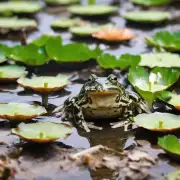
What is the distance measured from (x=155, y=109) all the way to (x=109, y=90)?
738mm

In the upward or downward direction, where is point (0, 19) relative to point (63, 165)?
upward

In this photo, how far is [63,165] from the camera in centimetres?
392

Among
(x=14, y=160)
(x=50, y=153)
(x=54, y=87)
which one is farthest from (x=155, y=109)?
(x=14, y=160)

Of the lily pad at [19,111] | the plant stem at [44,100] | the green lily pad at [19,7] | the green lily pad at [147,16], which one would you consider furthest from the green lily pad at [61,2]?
the lily pad at [19,111]

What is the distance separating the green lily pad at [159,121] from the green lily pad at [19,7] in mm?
4434

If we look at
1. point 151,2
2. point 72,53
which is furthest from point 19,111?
point 151,2

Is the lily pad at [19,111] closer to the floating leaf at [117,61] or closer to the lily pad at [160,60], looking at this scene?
the floating leaf at [117,61]

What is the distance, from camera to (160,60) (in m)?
5.98

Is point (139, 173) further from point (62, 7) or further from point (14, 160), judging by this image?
point (62, 7)

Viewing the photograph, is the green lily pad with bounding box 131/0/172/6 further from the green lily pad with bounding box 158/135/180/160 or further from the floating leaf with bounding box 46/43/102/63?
the green lily pad with bounding box 158/135/180/160

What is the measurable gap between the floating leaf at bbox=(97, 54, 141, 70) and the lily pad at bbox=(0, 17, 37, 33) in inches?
88.2

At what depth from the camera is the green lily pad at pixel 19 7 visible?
8.54 m

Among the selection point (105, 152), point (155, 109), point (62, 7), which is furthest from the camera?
point (62, 7)

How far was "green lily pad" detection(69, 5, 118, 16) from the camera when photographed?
8.48 metres
